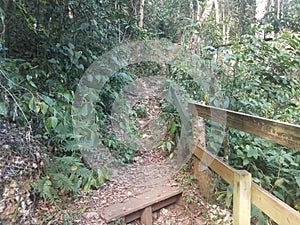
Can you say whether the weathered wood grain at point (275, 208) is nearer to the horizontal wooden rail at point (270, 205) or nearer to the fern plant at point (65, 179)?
the horizontal wooden rail at point (270, 205)

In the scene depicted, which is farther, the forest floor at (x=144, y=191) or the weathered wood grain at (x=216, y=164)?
the forest floor at (x=144, y=191)

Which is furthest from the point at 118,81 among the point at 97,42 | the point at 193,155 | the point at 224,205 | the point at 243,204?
the point at 243,204

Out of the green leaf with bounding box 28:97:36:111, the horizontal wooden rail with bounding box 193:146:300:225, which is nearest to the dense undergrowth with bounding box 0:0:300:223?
the green leaf with bounding box 28:97:36:111

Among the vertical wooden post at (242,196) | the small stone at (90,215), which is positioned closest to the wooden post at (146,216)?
the small stone at (90,215)

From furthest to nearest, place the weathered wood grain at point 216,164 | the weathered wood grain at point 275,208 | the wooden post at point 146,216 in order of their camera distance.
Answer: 1. the wooden post at point 146,216
2. the weathered wood grain at point 216,164
3. the weathered wood grain at point 275,208

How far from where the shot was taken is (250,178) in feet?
5.77

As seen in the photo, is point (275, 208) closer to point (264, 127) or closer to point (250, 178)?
point (250, 178)

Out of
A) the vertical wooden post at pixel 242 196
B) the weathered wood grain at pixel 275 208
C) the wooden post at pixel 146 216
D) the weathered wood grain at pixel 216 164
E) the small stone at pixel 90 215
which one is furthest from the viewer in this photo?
the wooden post at pixel 146 216

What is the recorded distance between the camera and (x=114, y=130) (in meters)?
4.10

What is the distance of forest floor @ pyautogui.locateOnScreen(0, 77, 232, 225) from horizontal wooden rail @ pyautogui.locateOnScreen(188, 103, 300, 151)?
0.89m

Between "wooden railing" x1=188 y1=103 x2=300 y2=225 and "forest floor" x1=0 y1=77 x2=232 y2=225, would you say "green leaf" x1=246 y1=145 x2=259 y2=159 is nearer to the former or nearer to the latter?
"wooden railing" x1=188 y1=103 x2=300 y2=225

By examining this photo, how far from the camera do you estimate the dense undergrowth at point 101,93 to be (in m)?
2.39

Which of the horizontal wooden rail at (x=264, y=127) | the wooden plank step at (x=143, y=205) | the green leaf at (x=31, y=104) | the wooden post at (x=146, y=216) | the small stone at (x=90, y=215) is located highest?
the green leaf at (x=31, y=104)

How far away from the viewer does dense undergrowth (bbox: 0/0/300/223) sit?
239 centimetres
